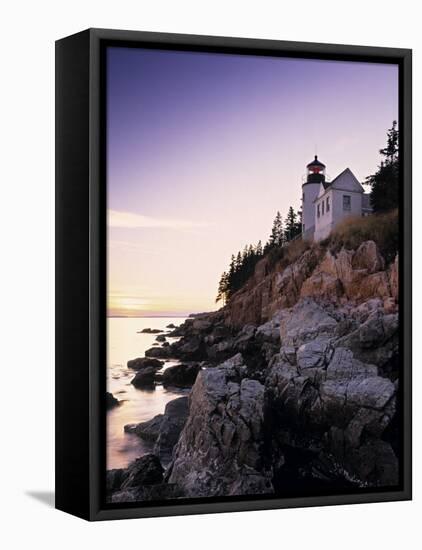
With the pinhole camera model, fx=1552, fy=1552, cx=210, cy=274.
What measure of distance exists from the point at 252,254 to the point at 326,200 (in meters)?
0.73

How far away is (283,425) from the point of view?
11297mm

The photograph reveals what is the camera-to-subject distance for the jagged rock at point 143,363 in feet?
35.6

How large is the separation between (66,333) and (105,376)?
554 mm

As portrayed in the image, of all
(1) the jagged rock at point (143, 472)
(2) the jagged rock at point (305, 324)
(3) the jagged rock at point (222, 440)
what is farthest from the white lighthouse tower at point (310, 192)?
(1) the jagged rock at point (143, 472)

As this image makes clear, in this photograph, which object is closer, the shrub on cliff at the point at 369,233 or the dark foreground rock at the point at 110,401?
the dark foreground rock at the point at 110,401

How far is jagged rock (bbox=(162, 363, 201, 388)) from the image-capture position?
432 inches

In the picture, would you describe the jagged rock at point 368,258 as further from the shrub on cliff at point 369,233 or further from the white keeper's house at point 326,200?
the white keeper's house at point 326,200

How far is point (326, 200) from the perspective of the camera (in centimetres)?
1151

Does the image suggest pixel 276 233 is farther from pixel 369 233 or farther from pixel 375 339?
pixel 375 339

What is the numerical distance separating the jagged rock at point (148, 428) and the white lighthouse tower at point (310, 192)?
1.77 metres

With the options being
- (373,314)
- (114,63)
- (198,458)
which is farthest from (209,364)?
(114,63)

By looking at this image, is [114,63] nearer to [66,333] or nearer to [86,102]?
[86,102]

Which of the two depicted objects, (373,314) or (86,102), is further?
(373,314)

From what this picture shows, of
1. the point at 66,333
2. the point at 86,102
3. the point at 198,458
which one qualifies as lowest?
the point at 198,458
